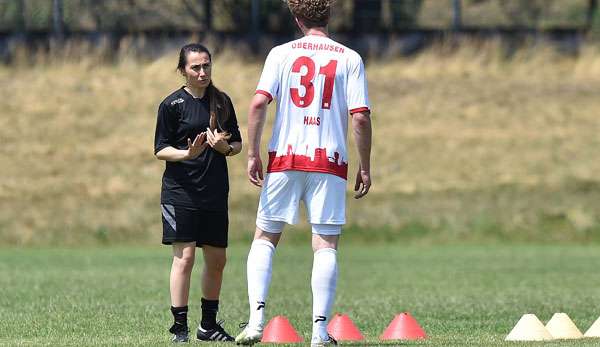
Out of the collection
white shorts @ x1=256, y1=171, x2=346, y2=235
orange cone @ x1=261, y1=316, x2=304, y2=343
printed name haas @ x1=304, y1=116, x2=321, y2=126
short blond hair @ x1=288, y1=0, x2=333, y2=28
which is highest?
short blond hair @ x1=288, y1=0, x2=333, y2=28

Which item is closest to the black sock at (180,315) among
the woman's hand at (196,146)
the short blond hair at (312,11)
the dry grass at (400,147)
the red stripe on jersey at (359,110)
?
the woman's hand at (196,146)

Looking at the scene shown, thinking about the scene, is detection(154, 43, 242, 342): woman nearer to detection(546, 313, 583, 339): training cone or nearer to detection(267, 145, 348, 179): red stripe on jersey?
detection(267, 145, 348, 179): red stripe on jersey

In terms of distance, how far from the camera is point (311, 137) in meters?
7.92

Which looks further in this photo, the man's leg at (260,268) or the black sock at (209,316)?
the black sock at (209,316)

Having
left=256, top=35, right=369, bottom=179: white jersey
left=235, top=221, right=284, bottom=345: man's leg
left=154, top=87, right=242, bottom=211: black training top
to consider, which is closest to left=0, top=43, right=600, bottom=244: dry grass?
left=154, top=87, right=242, bottom=211: black training top

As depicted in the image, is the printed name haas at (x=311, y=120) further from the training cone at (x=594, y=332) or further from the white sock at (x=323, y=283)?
the training cone at (x=594, y=332)

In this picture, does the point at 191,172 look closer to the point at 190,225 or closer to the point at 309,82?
the point at 190,225

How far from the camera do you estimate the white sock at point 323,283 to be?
314 inches

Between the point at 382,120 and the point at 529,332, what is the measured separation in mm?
23732

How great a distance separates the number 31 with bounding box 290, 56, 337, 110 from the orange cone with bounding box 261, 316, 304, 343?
166 centimetres

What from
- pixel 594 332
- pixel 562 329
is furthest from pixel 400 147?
pixel 562 329

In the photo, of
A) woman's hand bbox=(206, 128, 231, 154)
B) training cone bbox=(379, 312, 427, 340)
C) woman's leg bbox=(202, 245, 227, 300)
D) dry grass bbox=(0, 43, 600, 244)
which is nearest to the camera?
woman's hand bbox=(206, 128, 231, 154)

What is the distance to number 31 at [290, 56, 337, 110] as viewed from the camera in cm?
791

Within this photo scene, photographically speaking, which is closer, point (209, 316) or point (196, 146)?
point (196, 146)
